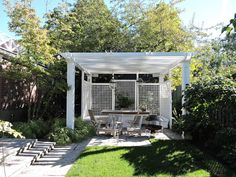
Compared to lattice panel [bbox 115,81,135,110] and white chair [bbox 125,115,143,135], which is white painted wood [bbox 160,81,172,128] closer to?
lattice panel [bbox 115,81,135,110]

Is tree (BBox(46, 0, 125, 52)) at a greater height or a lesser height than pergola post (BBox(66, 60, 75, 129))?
greater

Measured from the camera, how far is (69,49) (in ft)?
56.0

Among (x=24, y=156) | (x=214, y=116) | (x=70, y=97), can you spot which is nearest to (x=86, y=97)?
(x=70, y=97)

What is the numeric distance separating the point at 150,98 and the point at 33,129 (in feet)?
28.8

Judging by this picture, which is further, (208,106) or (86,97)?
(86,97)

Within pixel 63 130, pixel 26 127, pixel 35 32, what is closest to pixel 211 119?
pixel 63 130

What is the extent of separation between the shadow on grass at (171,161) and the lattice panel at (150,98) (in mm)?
8053

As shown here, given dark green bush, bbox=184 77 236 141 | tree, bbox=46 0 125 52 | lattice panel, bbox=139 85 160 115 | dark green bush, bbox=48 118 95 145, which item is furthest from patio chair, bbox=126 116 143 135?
tree, bbox=46 0 125 52

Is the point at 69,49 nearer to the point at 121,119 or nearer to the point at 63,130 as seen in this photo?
the point at 121,119

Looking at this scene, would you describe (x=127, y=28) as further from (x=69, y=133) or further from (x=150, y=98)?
(x=69, y=133)

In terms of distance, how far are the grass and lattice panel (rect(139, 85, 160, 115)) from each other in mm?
8215

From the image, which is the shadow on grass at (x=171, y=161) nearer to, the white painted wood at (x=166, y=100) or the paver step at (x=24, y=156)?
the paver step at (x=24, y=156)

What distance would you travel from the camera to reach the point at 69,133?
10812 millimetres

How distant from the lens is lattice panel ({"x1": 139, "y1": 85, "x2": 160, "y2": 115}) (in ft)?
59.0
